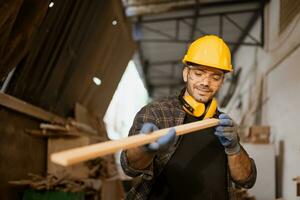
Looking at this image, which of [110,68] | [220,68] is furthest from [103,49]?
[220,68]

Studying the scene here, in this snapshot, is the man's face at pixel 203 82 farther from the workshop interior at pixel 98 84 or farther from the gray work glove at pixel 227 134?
Result: the gray work glove at pixel 227 134

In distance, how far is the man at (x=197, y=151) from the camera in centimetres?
233

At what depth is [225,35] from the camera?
9477mm

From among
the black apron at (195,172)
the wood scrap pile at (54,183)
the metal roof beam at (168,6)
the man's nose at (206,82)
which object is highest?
the metal roof beam at (168,6)

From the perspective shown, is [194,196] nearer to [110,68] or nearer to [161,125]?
[161,125]

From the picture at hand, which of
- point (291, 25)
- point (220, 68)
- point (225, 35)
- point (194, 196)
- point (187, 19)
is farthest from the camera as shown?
point (225, 35)

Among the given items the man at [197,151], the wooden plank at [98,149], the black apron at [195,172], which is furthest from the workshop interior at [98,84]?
the black apron at [195,172]

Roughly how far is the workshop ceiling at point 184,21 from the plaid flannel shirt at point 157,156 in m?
5.06

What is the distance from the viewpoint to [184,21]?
8320 millimetres

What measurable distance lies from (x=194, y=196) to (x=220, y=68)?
0.85 meters

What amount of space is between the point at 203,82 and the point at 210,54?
20cm

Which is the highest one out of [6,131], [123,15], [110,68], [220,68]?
[123,15]

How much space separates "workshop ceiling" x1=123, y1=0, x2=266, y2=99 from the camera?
729 centimetres

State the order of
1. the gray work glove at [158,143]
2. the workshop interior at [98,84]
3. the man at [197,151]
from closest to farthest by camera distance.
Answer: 1. the gray work glove at [158,143]
2. the man at [197,151]
3. the workshop interior at [98,84]
